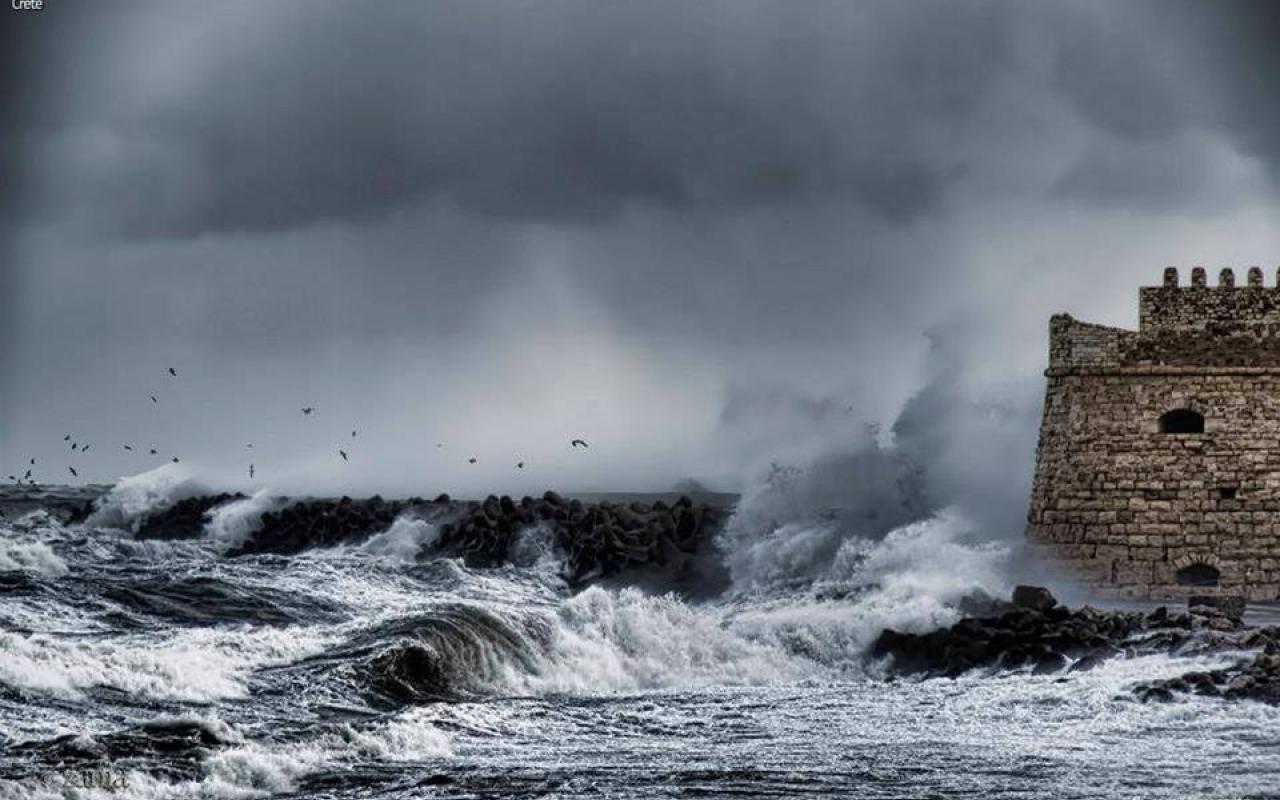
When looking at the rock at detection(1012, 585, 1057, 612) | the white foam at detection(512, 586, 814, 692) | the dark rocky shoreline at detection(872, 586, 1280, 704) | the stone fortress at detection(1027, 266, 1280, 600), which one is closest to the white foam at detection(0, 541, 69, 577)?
A: the white foam at detection(512, 586, 814, 692)

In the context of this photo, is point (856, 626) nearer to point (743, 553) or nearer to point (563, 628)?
point (563, 628)

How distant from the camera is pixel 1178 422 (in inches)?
1163

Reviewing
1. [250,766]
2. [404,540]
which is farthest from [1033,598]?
[404,540]

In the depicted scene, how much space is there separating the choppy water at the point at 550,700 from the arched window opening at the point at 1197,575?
244 cm

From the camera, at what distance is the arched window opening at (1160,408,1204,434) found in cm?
2950

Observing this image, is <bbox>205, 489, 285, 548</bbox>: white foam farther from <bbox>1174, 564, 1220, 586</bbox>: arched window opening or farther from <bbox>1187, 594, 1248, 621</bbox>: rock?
<bbox>1187, 594, 1248, 621</bbox>: rock

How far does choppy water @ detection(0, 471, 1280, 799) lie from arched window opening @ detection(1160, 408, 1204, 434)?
119 inches

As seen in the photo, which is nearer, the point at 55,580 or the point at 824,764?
the point at 824,764

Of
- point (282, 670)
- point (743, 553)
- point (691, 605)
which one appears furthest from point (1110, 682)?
point (743, 553)

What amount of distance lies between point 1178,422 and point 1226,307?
1628mm

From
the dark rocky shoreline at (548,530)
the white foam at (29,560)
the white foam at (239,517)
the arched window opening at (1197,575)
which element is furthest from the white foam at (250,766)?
the white foam at (239,517)

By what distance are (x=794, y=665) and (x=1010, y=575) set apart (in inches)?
172

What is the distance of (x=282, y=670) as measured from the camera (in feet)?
77.2

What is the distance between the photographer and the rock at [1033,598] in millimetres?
27219
